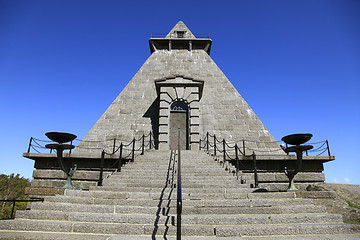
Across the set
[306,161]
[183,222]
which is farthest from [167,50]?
Result: [183,222]

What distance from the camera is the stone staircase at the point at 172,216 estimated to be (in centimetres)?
419

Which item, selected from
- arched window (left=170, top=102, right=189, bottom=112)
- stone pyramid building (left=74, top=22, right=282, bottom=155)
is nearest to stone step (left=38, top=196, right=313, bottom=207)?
stone pyramid building (left=74, top=22, right=282, bottom=155)

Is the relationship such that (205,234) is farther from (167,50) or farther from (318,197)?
(167,50)

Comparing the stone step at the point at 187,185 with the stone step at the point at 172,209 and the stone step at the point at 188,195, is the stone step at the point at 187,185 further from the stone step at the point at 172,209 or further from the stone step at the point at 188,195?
the stone step at the point at 172,209

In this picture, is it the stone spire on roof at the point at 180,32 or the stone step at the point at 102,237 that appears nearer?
the stone step at the point at 102,237

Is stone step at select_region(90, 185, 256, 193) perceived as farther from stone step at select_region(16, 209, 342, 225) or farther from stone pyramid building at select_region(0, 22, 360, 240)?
stone step at select_region(16, 209, 342, 225)

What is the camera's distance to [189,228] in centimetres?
418

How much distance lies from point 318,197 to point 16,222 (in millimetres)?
8045

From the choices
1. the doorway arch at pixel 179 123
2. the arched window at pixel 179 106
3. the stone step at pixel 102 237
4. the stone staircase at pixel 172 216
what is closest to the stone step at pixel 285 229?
the stone staircase at pixel 172 216

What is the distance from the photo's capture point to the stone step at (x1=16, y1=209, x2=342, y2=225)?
4500 millimetres

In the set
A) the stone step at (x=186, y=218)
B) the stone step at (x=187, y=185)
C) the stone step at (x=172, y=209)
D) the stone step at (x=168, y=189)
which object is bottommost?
the stone step at (x=186, y=218)

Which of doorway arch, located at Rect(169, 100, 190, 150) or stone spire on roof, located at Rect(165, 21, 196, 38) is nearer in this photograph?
doorway arch, located at Rect(169, 100, 190, 150)

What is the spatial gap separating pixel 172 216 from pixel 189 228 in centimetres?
54

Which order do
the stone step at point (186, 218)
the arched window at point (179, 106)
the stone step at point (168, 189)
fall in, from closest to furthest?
the stone step at point (186, 218), the stone step at point (168, 189), the arched window at point (179, 106)
